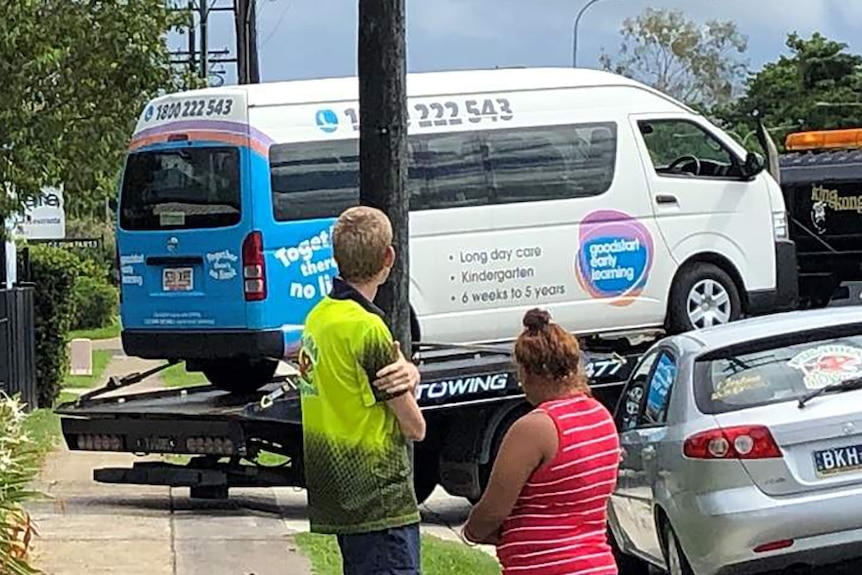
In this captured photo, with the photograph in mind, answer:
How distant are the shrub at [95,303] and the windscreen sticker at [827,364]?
32.2 m

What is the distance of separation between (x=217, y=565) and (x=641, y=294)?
535cm

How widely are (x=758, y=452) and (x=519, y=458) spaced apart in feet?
10.5

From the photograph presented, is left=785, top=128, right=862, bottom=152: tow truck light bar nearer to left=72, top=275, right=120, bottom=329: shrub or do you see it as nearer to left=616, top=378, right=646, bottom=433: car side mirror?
left=616, top=378, right=646, bottom=433: car side mirror

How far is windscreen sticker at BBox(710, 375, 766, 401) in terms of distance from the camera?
8.32m

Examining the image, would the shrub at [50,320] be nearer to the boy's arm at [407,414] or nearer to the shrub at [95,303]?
the boy's arm at [407,414]

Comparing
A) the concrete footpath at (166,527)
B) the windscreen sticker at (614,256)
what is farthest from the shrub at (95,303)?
the windscreen sticker at (614,256)

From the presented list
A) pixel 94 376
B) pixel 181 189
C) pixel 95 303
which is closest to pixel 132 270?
pixel 181 189

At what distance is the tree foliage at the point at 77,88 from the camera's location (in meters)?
15.4

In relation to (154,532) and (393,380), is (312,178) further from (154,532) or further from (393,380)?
(393,380)

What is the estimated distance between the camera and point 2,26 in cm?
1475

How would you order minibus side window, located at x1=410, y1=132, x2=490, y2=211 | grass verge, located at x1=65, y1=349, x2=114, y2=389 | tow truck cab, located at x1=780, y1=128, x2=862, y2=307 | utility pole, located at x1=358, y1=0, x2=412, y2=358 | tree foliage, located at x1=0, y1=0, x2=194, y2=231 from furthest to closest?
grass verge, located at x1=65, y1=349, x2=114, y2=389
tow truck cab, located at x1=780, y1=128, x2=862, y2=307
tree foliage, located at x1=0, y1=0, x2=194, y2=231
minibus side window, located at x1=410, y1=132, x2=490, y2=211
utility pole, located at x1=358, y1=0, x2=412, y2=358

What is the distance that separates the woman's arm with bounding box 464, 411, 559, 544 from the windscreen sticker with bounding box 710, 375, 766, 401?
3.49 meters

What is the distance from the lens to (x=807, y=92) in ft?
210

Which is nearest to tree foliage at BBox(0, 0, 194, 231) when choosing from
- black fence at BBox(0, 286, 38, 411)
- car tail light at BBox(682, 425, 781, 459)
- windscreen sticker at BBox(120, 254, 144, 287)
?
black fence at BBox(0, 286, 38, 411)
